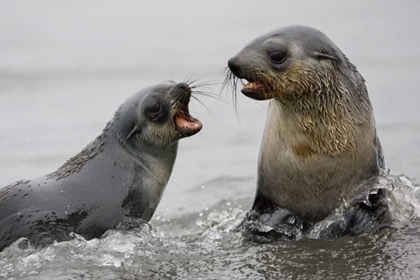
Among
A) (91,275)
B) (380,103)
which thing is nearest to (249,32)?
(380,103)

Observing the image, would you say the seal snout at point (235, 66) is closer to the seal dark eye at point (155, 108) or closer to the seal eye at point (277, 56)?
the seal eye at point (277, 56)

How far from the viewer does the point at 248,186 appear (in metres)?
11.8

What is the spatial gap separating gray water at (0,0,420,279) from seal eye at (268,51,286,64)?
1.46 m

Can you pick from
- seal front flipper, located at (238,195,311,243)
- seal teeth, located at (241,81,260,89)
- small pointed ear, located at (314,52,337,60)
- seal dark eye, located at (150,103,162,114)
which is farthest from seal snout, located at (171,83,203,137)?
small pointed ear, located at (314,52,337,60)

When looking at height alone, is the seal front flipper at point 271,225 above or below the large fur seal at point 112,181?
below

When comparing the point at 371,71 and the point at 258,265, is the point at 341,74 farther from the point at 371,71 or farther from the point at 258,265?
the point at 371,71

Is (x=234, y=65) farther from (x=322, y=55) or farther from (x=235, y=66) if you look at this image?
(x=322, y=55)

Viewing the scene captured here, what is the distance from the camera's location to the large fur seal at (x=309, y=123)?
7.60 m

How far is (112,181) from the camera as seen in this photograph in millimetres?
8086

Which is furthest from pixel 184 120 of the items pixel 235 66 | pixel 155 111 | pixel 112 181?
pixel 235 66

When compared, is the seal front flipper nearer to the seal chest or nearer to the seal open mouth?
the seal chest

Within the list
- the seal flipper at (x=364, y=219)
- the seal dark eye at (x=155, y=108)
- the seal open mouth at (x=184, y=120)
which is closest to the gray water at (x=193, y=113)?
the seal flipper at (x=364, y=219)

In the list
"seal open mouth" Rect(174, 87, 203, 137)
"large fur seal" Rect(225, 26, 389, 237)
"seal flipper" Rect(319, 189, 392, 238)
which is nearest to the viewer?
"large fur seal" Rect(225, 26, 389, 237)

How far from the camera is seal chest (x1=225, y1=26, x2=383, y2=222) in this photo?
24.9 ft
